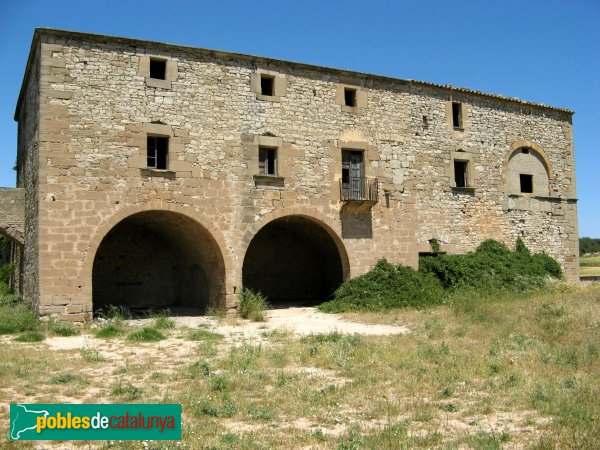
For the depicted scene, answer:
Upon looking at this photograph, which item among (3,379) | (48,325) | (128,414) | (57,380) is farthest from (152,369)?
(48,325)

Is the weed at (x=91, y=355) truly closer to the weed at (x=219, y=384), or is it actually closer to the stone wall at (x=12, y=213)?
the weed at (x=219, y=384)

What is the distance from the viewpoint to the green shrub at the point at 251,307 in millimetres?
14516

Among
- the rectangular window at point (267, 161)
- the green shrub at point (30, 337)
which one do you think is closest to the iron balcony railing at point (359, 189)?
the rectangular window at point (267, 161)

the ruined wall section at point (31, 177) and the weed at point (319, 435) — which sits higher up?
the ruined wall section at point (31, 177)

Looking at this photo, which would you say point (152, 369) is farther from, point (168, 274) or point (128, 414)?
point (168, 274)

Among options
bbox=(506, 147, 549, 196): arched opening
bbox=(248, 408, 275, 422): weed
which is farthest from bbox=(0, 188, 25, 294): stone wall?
bbox=(506, 147, 549, 196): arched opening

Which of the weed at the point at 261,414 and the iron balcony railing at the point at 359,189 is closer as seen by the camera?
the weed at the point at 261,414

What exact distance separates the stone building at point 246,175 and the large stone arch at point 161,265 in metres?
0.07

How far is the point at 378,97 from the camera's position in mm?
17906

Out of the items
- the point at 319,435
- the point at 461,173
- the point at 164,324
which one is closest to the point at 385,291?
the point at 461,173

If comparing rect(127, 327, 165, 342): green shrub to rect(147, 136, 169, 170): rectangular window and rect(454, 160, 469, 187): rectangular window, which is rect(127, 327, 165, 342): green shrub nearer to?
rect(147, 136, 169, 170): rectangular window

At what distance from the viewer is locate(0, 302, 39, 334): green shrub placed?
1215 cm

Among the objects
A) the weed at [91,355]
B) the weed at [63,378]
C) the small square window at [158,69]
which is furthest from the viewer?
the small square window at [158,69]

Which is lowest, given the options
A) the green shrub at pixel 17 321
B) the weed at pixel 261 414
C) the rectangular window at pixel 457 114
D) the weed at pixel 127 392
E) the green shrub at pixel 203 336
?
the weed at pixel 261 414
